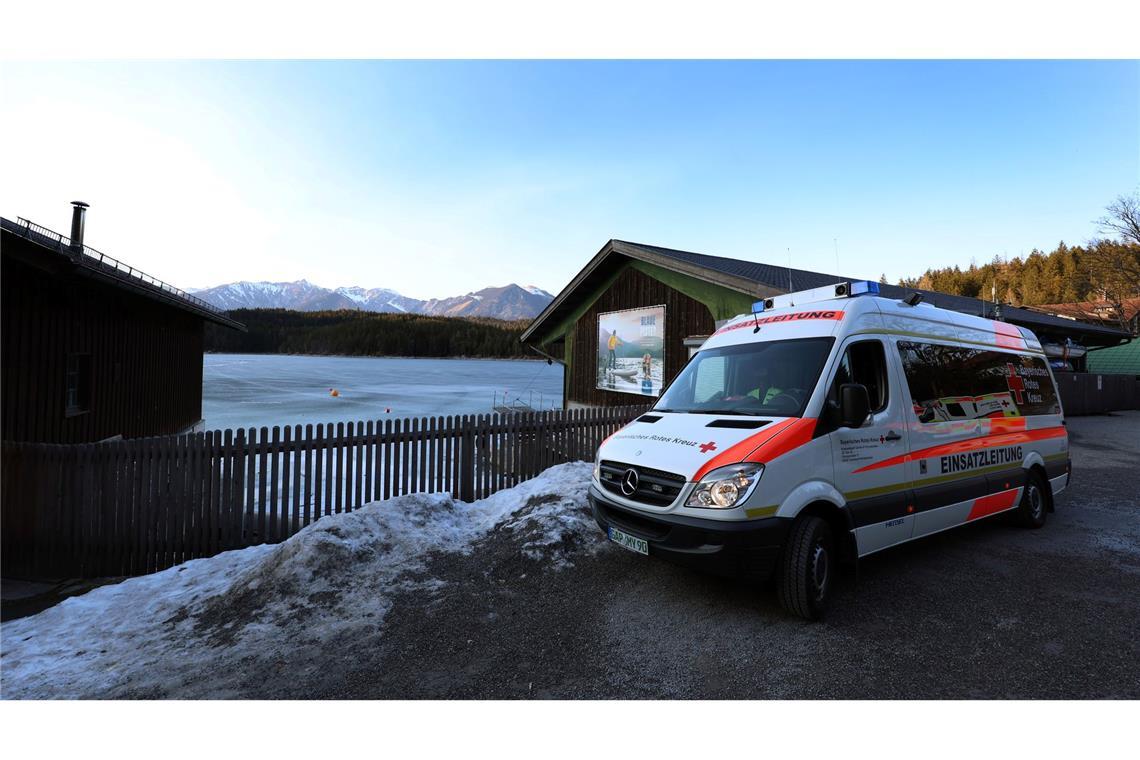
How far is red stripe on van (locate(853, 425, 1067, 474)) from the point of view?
4642mm

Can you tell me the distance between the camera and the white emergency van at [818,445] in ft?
12.6

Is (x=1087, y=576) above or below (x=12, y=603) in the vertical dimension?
above

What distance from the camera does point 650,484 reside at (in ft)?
13.8

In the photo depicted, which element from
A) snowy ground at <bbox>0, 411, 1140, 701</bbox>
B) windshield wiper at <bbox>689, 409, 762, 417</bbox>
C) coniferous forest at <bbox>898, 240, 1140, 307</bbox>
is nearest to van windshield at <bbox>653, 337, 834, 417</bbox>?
windshield wiper at <bbox>689, 409, 762, 417</bbox>

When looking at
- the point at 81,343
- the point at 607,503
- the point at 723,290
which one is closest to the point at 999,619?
the point at 607,503

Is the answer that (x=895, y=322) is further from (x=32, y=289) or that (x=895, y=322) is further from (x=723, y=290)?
(x=32, y=289)

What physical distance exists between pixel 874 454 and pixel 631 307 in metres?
11.1

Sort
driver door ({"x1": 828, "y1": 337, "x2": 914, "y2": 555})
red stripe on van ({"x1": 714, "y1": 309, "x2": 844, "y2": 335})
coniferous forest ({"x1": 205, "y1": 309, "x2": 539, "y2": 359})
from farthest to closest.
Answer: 1. coniferous forest ({"x1": 205, "y1": 309, "x2": 539, "y2": 359})
2. red stripe on van ({"x1": 714, "y1": 309, "x2": 844, "y2": 335})
3. driver door ({"x1": 828, "y1": 337, "x2": 914, "y2": 555})

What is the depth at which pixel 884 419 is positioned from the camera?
461 cm

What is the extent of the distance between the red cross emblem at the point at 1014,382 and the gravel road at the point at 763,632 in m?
1.74

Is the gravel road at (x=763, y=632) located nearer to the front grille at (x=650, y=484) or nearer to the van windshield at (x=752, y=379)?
the front grille at (x=650, y=484)

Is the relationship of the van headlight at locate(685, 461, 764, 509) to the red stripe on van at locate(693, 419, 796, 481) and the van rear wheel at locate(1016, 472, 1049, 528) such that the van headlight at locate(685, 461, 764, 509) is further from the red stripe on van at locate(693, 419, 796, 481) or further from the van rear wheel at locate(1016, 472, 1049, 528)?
the van rear wheel at locate(1016, 472, 1049, 528)

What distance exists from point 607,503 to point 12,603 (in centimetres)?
614

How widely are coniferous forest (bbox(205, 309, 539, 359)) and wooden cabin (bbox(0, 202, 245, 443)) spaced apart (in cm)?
12548
